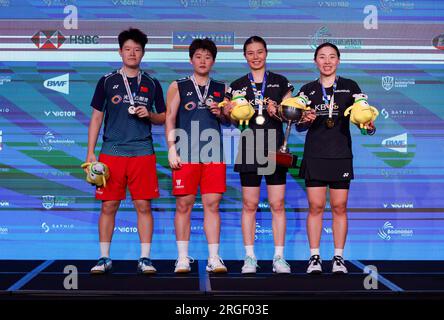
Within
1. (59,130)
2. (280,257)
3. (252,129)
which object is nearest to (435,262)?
(280,257)

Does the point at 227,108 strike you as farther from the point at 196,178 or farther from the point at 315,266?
the point at 315,266

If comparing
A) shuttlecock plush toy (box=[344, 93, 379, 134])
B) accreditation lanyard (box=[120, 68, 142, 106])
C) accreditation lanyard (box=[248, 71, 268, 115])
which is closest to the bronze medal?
shuttlecock plush toy (box=[344, 93, 379, 134])

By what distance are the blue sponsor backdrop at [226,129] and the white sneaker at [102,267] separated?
902 mm

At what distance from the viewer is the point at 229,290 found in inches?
193

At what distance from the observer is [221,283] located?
5.18 metres

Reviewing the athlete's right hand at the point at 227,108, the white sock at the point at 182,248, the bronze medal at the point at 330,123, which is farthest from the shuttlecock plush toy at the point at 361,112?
the white sock at the point at 182,248

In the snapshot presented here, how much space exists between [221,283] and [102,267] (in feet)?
3.11

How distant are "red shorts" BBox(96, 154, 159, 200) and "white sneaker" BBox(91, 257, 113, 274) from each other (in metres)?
0.45

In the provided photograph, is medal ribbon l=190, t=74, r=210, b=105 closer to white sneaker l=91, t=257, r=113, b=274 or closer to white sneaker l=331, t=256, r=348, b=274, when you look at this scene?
white sneaker l=91, t=257, r=113, b=274

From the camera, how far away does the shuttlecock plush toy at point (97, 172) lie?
17.9ft

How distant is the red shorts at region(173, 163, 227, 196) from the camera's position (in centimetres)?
564

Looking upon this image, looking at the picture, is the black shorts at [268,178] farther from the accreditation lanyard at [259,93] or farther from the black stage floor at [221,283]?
the black stage floor at [221,283]
